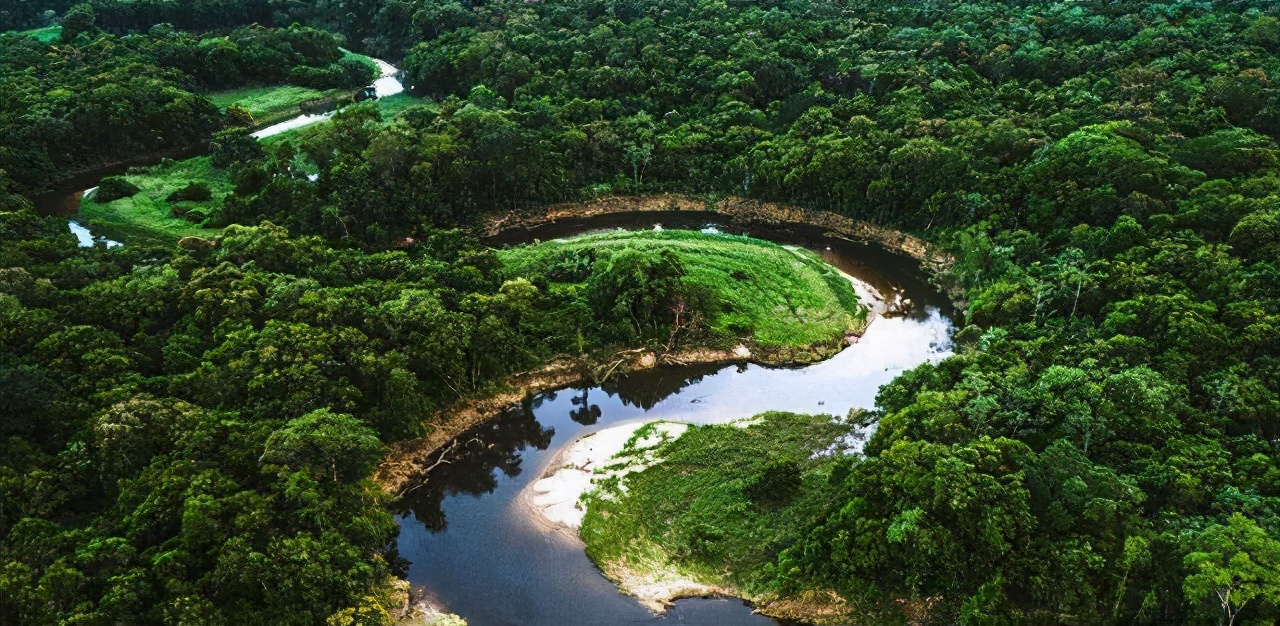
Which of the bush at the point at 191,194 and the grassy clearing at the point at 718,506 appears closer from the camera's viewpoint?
the grassy clearing at the point at 718,506

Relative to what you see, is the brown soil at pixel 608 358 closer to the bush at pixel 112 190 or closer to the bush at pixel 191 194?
the bush at pixel 191 194

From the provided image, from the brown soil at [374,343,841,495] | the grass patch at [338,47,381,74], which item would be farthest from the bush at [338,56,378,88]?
the brown soil at [374,343,841,495]

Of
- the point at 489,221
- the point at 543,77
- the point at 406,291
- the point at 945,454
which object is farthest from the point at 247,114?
the point at 945,454

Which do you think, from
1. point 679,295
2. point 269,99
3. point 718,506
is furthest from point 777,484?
point 269,99

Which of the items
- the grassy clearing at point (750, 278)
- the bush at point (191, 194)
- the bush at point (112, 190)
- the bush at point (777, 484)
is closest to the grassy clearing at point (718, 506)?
the bush at point (777, 484)

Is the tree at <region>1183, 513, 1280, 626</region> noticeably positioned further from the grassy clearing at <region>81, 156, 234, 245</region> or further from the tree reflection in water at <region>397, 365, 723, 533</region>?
the grassy clearing at <region>81, 156, 234, 245</region>

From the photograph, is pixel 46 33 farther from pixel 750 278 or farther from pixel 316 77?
pixel 750 278
